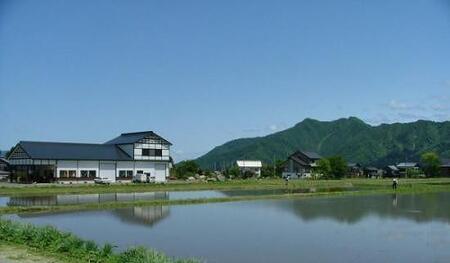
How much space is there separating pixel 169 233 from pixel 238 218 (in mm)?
4078

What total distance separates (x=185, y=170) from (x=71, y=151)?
19095 mm

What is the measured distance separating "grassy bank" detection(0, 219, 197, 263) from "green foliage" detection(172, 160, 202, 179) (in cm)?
4546

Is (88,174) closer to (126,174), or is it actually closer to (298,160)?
(126,174)

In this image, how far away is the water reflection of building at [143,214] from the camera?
1645 cm

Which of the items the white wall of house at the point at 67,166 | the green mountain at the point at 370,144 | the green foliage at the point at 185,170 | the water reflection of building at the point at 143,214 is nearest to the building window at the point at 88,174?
the white wall of house at the point at 67,166

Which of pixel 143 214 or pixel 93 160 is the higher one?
pixel 93 160

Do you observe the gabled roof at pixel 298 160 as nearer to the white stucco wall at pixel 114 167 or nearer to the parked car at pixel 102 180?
the white stucco wall at pixel 114 167

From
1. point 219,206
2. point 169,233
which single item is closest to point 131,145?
point 219,206

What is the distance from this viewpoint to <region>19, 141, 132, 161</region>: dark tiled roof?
40500mm

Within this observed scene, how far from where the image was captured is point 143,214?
1838 centimetres

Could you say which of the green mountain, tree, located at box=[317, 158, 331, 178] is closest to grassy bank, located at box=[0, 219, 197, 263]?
tree, located at box=[317, 158, 331, 178]

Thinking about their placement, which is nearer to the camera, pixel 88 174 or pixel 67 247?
pixel 67 247

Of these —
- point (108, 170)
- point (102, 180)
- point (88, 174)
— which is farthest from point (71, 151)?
point (102, 180)

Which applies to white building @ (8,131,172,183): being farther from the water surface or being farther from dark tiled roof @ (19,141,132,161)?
the water surface
